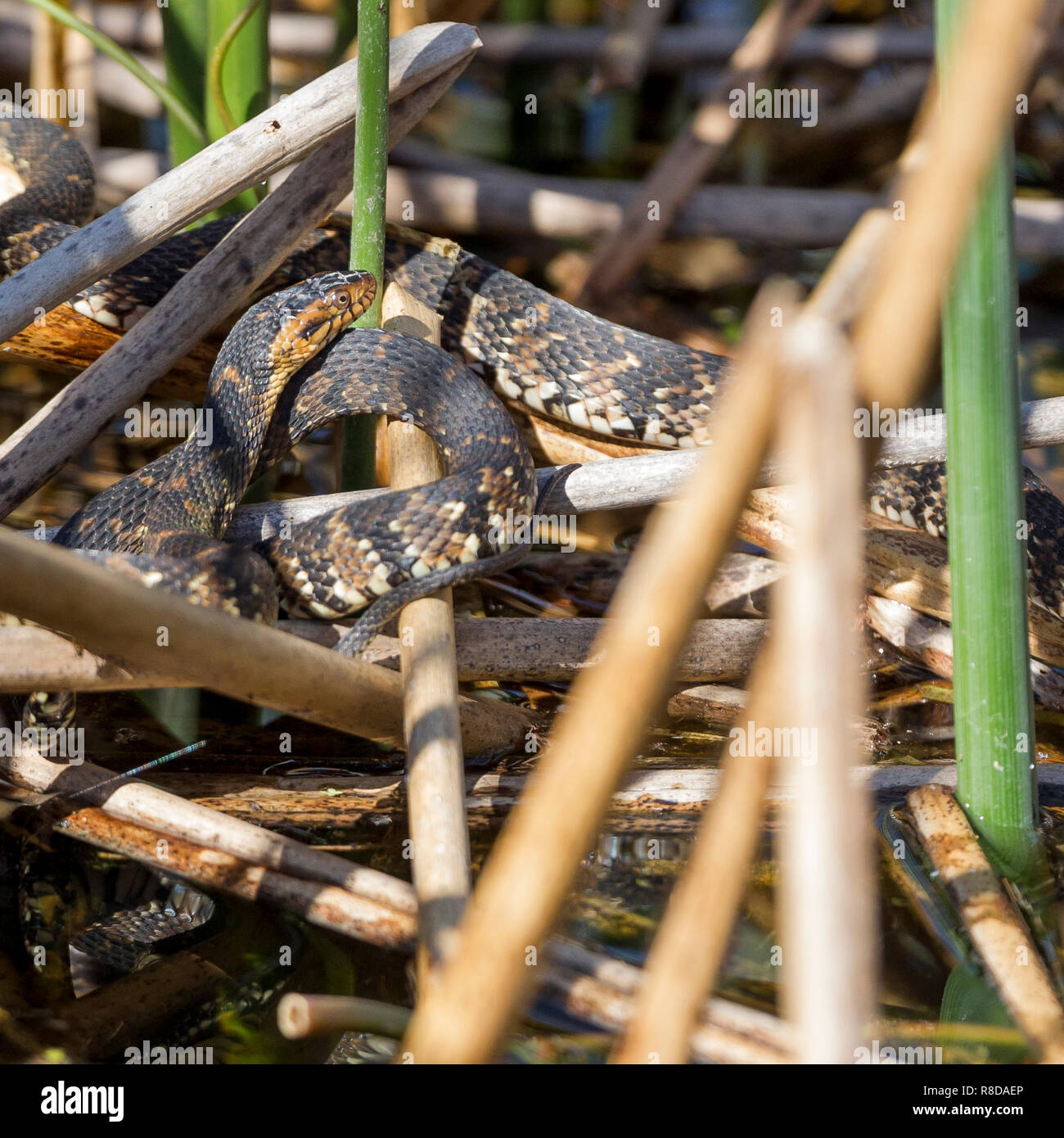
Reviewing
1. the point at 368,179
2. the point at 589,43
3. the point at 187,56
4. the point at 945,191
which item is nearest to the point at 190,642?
the point at 945,191

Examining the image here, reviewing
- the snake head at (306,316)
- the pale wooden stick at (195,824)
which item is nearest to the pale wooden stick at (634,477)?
the snake head at (306,316)

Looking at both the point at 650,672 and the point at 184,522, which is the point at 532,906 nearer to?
the point at 650,672

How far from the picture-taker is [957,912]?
8.48 ft

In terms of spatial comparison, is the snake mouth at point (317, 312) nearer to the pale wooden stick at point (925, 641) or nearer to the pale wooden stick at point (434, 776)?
the pale wooden stick at point (434, 776)

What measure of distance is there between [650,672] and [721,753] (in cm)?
250

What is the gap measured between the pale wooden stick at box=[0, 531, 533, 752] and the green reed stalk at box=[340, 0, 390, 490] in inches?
55.9

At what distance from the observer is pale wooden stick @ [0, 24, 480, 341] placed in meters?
3.26

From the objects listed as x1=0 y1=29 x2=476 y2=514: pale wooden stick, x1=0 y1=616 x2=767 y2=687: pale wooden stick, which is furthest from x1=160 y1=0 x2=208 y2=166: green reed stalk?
x1=0 y1=616 x2=767 y2=687: pale wooden stick

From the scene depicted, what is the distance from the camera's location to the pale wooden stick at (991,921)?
7.22 ft

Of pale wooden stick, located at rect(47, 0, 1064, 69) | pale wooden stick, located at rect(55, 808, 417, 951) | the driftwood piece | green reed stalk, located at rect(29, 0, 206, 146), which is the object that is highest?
pale wooden stick, located at rect(47, 0, 1064, 69)

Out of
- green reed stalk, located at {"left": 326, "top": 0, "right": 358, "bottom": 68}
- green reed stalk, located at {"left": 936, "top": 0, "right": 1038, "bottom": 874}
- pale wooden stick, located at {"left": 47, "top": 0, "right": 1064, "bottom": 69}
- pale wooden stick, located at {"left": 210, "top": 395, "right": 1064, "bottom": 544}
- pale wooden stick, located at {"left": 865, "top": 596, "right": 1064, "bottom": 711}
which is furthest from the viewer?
pale wooden stick, located at {"left": 47, "top": 0, "right": 1064, "bottom": 69}

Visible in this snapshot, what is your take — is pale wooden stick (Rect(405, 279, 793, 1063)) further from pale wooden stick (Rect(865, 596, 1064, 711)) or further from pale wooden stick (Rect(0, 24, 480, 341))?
pale wooden stick (Rect(865, 596, 1064, 711))

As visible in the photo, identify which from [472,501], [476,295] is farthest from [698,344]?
[472,501]
